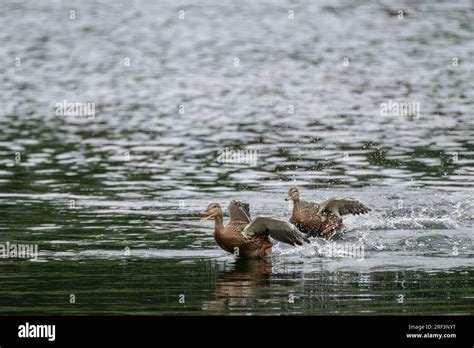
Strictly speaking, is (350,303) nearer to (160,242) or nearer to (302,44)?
(160,242)

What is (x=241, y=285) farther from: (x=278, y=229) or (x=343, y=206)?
(x=343, y=206)

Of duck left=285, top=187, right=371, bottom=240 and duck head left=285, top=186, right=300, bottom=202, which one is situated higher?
duck head left=285, top=186, right=300, bottom=202

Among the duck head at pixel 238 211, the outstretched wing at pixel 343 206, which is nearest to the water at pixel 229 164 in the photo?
the outstretched wing at pixel 343 206

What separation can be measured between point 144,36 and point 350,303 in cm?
4208

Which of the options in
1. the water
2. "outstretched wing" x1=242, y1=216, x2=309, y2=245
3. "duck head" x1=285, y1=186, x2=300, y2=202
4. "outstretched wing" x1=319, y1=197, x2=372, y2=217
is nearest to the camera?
the water

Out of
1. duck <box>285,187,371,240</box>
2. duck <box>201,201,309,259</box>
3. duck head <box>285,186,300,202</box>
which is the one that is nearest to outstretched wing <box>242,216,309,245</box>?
duck <box>201,201,309,259</box>

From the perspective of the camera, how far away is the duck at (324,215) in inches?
997

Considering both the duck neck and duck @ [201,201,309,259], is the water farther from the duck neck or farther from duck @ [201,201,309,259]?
the duck neck

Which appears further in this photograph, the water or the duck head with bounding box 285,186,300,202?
the duck head with bounding box 285,186,300,202

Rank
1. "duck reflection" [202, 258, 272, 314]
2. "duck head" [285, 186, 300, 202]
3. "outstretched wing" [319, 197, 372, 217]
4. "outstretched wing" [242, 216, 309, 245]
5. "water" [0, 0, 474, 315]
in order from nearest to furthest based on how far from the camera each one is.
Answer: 1. "duck reflection" [202, 258, 272, 314]
2. "water" [0, 0, 474, 315]
3. "outstretched wing" [242, 216, 309, 245]
4. "outstretched wing" [319, 197, 372, 217]
5. "duck head" [285, 186, 300, 202]

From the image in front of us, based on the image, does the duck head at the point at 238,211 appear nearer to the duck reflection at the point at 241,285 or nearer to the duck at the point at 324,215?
the duck at the point at 324,215

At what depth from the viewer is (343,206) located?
25.5 m

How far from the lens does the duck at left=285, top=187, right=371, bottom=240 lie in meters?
25.3

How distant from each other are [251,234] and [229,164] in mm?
9678
